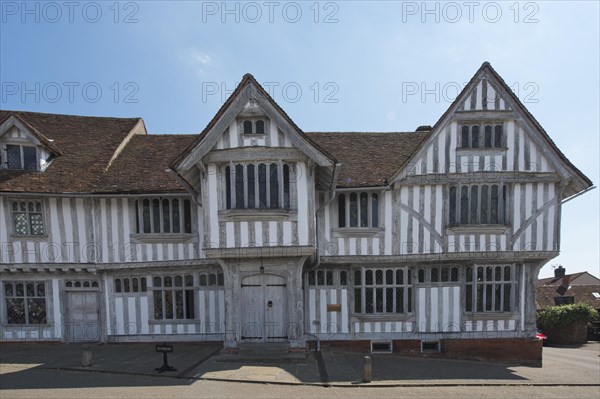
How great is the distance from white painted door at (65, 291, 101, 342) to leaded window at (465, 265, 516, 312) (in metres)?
13.8

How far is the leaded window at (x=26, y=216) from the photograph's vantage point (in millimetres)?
11383

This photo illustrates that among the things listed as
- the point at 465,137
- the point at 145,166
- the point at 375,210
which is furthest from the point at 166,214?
the point at 465,137

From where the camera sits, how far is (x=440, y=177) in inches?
433

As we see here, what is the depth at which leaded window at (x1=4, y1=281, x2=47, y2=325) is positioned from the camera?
11.9 meters

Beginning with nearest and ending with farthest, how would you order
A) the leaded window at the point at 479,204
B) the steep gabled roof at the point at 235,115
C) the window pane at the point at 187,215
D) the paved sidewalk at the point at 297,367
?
the paved sidewalk at the point at 297,367, the steep gabled roof at the point at 235,115, the leaded window at the point at 479,204, the window pane at the point at 187,215

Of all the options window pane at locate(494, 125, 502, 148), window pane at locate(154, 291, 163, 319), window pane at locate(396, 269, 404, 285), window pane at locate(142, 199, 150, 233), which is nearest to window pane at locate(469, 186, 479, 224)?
window pane at locate(494, 125, 502, 148)

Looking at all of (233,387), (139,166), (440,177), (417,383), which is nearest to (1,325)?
(139,166)

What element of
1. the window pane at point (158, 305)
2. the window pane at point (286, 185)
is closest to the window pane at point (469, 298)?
the window pane at point (286, 185)

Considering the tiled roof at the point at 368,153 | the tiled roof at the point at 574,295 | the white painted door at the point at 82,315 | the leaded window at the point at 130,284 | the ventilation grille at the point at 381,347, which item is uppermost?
the tiled roof at the point at 368,153

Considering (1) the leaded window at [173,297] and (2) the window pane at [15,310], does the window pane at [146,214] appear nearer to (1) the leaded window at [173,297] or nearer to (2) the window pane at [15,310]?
(1) the leaded window at [173,297]

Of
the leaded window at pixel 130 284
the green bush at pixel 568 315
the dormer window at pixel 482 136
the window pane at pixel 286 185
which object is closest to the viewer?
the window pane at pixel 286 185

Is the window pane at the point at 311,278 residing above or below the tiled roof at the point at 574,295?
above

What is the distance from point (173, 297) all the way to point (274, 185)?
6.09 m

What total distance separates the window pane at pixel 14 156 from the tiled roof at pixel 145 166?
320cm
